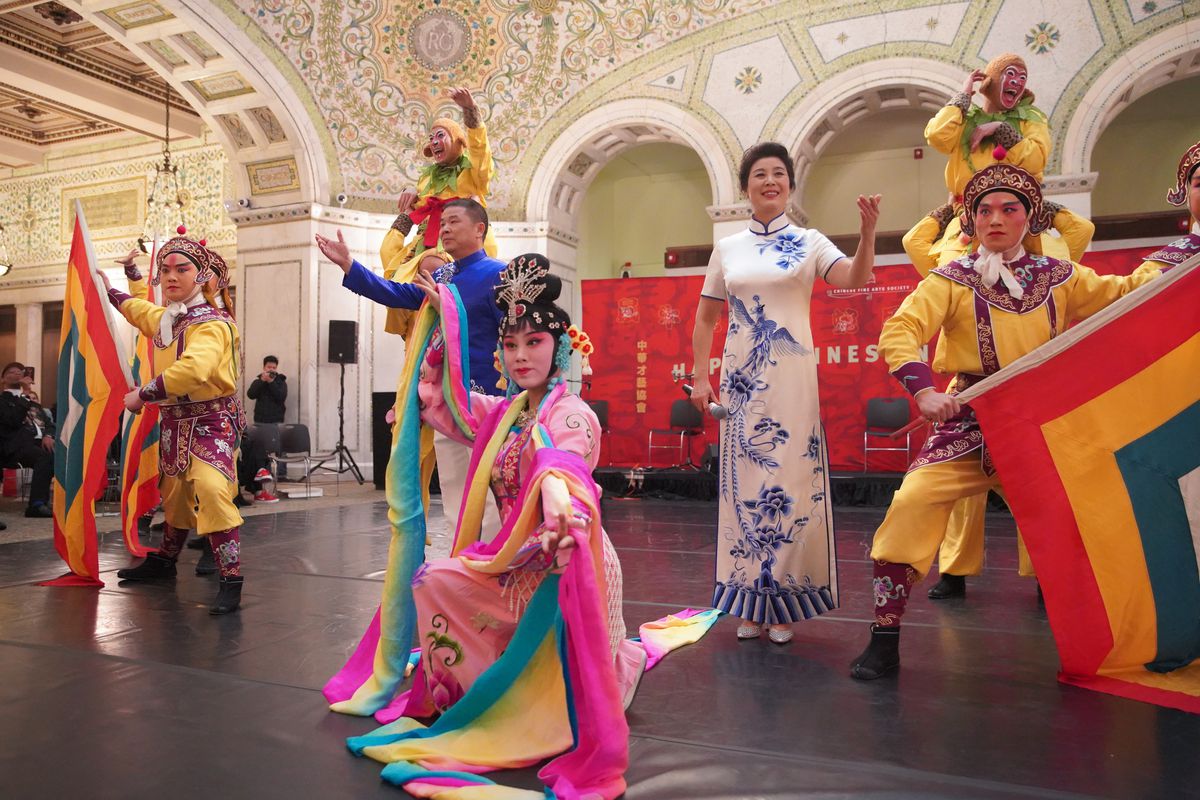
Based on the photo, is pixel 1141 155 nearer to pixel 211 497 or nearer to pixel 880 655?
pixel 880 655

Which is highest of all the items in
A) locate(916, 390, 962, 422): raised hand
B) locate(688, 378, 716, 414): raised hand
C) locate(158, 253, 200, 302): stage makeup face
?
locate(158, 253, 200, 302): stage makeup face

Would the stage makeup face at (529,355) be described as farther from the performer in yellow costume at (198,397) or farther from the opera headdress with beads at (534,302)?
the performer in yellow costume at (198,397)

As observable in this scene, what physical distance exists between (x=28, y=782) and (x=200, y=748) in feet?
1.08

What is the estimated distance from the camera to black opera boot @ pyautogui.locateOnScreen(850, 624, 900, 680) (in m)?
2.53

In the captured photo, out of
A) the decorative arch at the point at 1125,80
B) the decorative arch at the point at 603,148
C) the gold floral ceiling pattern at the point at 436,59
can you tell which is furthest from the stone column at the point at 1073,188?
the gold floral ceiling pattern at the point at 436,59

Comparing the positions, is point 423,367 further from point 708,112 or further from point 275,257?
point 275,257

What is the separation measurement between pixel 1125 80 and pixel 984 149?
5.36 m

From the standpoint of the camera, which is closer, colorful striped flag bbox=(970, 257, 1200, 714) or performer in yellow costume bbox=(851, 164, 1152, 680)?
colorful striped flag bbox=(970, 257, 1200, 714)

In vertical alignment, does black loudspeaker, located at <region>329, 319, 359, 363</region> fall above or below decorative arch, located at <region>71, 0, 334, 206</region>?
below

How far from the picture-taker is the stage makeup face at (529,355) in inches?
84.0

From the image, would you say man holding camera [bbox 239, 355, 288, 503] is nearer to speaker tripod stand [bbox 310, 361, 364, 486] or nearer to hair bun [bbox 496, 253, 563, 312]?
speaker tripod stand [bbox 310, 361, 364, 486]

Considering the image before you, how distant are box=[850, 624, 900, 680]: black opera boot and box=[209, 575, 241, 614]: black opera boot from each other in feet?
7.86

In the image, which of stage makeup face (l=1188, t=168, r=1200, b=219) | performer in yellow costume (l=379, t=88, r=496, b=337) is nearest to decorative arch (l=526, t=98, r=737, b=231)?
performer in yellow costume (l=379, t=88, r=496, b=337)

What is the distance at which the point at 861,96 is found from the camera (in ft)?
29.8
